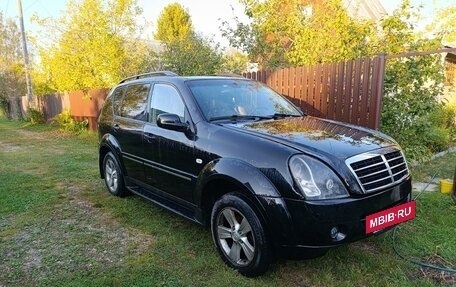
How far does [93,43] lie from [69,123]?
363 cm

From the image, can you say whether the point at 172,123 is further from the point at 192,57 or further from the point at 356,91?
the point at 192,57

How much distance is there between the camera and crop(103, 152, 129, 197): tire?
17.0 ft

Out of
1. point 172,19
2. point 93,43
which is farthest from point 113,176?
point 172,19

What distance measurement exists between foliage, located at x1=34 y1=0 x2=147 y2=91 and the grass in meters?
8.51

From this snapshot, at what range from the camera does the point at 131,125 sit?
4656 mm

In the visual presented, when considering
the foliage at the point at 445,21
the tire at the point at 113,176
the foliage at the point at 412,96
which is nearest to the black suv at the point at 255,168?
the tire at the point at 113,176

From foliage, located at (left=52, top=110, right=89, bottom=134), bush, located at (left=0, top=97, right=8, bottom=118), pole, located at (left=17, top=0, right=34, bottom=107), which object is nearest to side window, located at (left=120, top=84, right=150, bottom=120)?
foliage, located at (left=52, top=110, right=89, bottom=134)

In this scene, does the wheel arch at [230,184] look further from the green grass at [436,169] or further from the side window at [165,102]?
the green grass at [436,169]

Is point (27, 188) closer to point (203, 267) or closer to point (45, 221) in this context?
point (45, 221)

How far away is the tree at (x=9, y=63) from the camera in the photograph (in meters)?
26.0

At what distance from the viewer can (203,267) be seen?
3285 mm

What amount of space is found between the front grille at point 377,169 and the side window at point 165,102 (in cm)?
177

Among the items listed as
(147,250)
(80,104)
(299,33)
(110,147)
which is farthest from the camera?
(80,104)

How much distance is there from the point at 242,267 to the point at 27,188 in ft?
14.7
